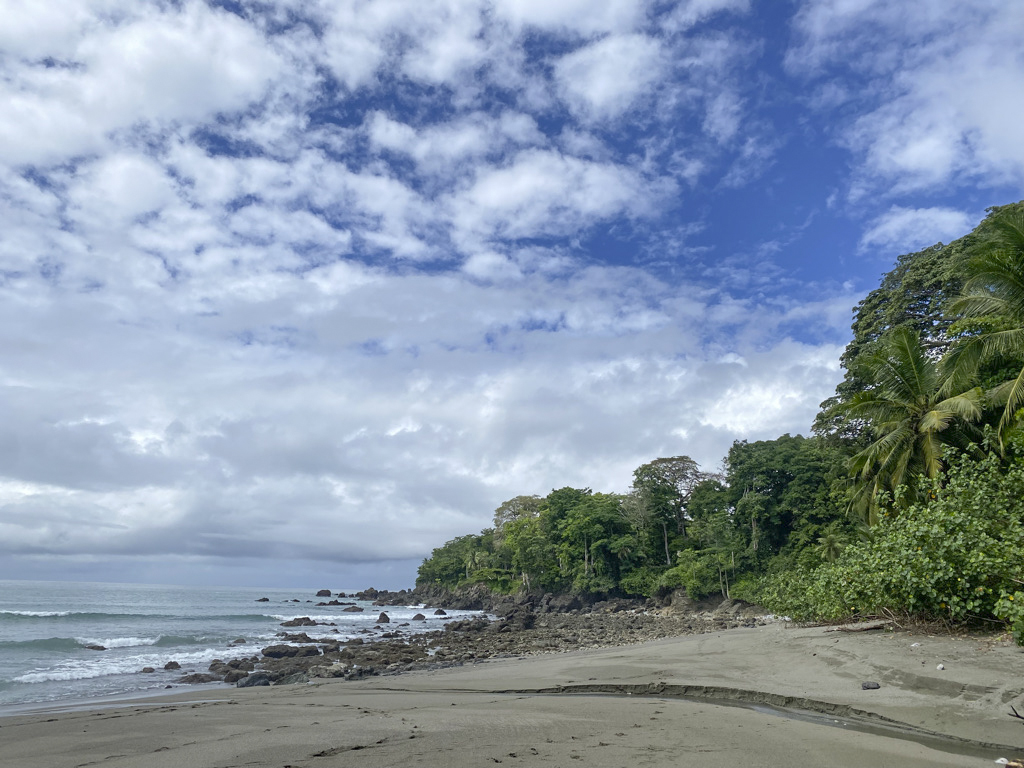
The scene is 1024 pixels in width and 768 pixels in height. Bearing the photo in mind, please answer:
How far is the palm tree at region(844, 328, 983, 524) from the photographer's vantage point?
15.6 meters

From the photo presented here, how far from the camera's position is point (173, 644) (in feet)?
90.3

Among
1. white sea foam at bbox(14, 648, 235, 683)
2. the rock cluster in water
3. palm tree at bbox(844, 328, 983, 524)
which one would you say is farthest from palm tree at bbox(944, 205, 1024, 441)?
white sea foam at bbox(14, 648, 235, 683)

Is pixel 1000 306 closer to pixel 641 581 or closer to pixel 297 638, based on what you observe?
pixel 297 638

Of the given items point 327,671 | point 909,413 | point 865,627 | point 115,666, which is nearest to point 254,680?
point 327,671

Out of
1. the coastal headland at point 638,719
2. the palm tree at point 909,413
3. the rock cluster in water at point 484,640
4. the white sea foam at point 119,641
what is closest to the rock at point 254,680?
the rock cluster in water at point 484,640

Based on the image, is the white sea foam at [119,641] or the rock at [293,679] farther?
the white sea foam at [119,641]

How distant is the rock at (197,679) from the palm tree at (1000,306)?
20.4 metres

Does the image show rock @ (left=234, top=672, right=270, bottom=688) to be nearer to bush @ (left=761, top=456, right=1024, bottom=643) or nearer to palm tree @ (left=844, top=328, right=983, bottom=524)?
bush @ (left=761, top=456, right=1024, bottom=643)

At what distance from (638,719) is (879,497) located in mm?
8227

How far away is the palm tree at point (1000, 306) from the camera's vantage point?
12.6 m

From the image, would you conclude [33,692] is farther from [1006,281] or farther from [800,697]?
[1006,281]

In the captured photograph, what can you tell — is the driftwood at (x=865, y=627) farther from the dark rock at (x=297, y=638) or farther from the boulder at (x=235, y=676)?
the dark rock at (x=297, y=638)

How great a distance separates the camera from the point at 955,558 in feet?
29.5

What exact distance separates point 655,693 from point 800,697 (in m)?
2.29
